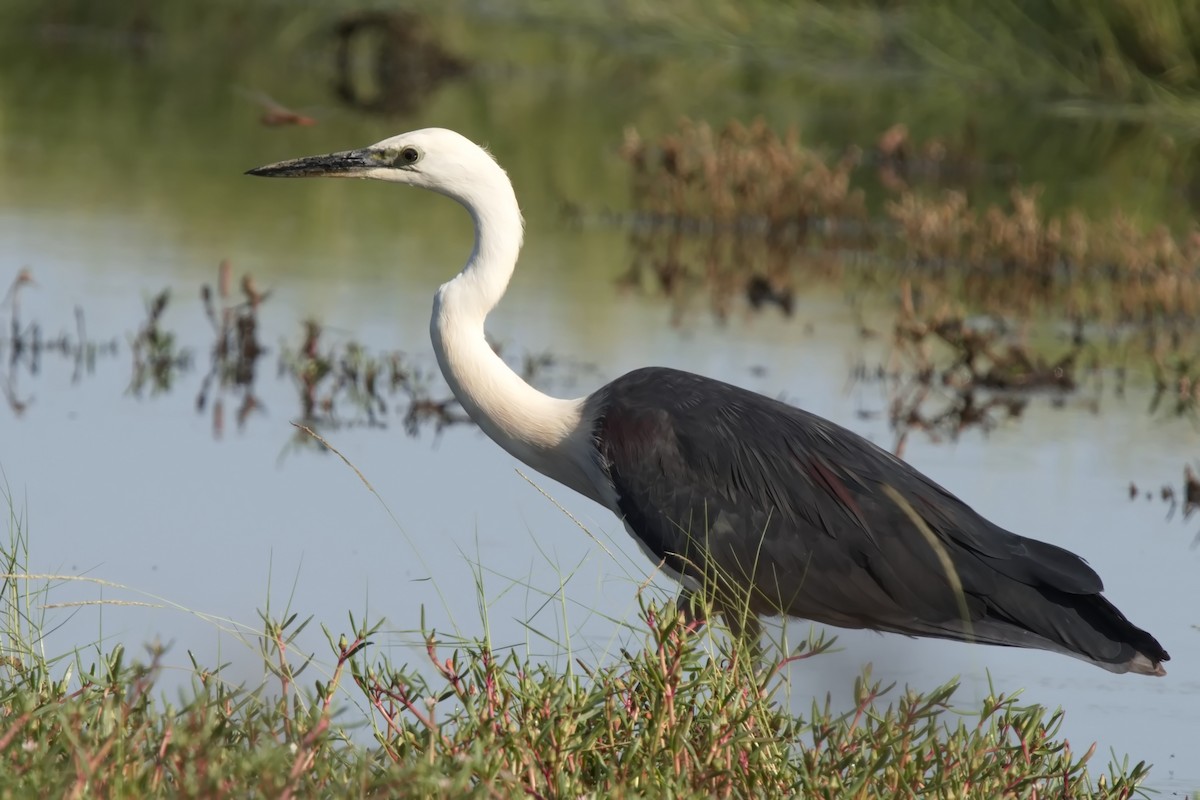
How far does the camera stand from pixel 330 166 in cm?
573

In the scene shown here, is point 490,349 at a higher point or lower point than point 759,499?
higher

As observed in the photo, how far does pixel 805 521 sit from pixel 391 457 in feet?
7.38

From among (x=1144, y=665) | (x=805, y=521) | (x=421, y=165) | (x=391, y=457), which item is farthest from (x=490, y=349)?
(x=1144, y=665)

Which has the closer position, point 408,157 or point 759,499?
point 759,499

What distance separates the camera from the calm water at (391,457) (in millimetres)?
5547

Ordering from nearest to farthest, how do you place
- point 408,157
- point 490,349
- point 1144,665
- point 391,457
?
point 1144,665 → point 490,349 → point 408,157 → point 391,457

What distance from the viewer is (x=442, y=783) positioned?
326 centimetres

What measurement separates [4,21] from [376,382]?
14.3m

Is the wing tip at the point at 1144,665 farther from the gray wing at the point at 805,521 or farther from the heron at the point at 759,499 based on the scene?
the gray wing at the point at 805,521

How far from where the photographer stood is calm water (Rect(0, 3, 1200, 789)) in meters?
5.55

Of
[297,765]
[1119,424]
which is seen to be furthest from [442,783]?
[1119,424]

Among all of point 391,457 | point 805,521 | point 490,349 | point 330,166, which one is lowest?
point 391,457

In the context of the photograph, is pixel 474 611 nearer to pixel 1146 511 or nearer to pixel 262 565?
pixel 262 565

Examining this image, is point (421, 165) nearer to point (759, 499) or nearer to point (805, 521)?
point (759, 499)
